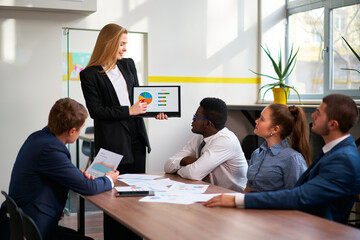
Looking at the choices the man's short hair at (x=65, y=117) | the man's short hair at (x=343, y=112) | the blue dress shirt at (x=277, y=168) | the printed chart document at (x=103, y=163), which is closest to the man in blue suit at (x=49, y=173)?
the man's short hair at (x=65, y=117)

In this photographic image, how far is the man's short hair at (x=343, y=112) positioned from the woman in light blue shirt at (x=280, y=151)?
54 cm

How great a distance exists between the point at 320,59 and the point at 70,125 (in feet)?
12.8

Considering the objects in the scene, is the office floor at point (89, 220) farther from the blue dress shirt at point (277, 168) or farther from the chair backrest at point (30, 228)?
the chair backrest at point (30, 228)

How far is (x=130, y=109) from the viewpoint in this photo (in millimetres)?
3350

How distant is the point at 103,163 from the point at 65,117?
22.1 inches

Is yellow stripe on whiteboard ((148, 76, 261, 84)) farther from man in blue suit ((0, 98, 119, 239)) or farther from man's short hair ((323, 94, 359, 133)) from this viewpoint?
man's short hair ((323, 94, 359, 133))

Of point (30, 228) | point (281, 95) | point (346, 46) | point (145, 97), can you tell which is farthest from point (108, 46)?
point (346, 46)

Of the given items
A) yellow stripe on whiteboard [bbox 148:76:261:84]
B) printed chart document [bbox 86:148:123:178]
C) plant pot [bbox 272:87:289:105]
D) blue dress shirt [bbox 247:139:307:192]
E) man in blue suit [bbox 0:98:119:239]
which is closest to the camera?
man in blue suit [bbox 0:98:119:239]

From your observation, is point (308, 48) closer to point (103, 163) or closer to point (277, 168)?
point (277, 168)

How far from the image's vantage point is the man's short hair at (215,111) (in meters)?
3.19

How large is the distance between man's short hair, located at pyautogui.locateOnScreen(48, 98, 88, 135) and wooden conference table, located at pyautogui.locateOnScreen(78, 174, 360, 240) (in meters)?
0.44

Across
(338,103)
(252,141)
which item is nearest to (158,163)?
(252,141)

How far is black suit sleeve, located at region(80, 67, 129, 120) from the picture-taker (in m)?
3.33

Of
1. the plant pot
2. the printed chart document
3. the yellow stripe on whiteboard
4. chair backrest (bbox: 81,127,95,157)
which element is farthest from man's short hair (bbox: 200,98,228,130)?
chair backrest (bbox: 81,127,95,157)
